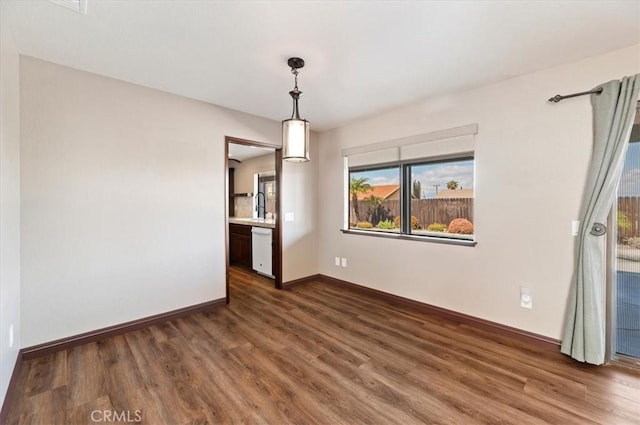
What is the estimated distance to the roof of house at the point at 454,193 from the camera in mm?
3138

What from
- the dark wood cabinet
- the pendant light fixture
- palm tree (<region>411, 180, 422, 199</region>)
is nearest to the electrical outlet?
palm tree (<region>411, 180, 422, 199</region>)

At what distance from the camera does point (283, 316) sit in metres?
3.26

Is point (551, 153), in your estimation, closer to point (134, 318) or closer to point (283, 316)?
point (283, 316)

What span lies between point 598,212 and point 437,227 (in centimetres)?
144

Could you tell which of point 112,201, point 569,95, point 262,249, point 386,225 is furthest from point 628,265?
point 112,201

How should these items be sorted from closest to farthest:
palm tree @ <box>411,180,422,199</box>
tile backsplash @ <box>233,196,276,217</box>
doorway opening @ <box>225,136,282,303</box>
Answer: palm tree @ <box>411,180,422,199</box> < doorway opening @ <box>225,136,282,303</box> < tile backsplash @ <box>233,196,276,217</box>

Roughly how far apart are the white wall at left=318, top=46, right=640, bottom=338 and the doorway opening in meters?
1.98

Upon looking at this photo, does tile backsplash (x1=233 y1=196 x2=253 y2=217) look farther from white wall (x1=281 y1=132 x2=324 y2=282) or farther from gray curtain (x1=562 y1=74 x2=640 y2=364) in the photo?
gray curtain (x1=562 y1=74 x2=640 y2=364)

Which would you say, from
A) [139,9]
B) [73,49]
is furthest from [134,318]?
[139,9]

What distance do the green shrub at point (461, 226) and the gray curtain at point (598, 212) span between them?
3.08ft

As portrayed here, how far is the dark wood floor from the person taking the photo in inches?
68.6

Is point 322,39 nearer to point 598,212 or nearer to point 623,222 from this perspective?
point 598,212

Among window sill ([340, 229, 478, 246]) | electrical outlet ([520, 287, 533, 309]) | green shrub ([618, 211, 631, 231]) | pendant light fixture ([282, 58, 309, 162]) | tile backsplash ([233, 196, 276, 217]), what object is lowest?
electrical outlet ([520, 287, 533, 309])

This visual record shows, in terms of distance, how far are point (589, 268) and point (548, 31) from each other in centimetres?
184
